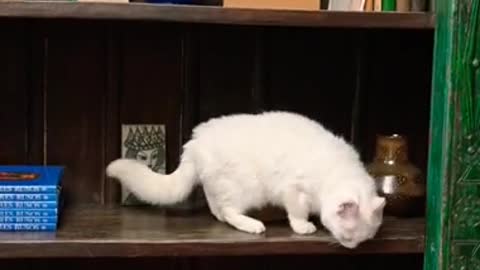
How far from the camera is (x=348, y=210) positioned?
1163 millimetres

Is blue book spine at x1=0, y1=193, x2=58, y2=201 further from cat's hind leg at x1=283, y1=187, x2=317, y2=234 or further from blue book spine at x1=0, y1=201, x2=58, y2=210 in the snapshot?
Answer: cat's hind leg at x1=283, y1=187, x2=317, y2=234

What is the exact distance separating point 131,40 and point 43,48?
0.15 m

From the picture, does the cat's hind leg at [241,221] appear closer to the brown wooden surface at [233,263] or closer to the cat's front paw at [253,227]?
the cat's front paw at [253,227]

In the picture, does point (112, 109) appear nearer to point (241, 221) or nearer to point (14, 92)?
point (14, 92)

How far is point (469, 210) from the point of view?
46.5 inches

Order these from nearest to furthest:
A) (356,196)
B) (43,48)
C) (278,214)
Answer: (356,196) < (278,214) < (43,48)

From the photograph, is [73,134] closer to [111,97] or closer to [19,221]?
[111,97]

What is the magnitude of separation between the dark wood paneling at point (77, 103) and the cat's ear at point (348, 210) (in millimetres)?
470

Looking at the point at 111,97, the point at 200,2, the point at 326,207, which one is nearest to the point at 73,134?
the point at 111,97

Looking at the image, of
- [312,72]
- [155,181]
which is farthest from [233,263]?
[312,72]

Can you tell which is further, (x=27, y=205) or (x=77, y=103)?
(x=77, y=103)

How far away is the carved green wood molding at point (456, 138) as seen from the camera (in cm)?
115

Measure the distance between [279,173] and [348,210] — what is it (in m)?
0.13

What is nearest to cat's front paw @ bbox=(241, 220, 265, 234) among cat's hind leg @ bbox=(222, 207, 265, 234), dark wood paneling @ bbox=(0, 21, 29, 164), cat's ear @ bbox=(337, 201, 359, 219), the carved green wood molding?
cat's hind leg @ bbox=(222, 207, 265, 234)
